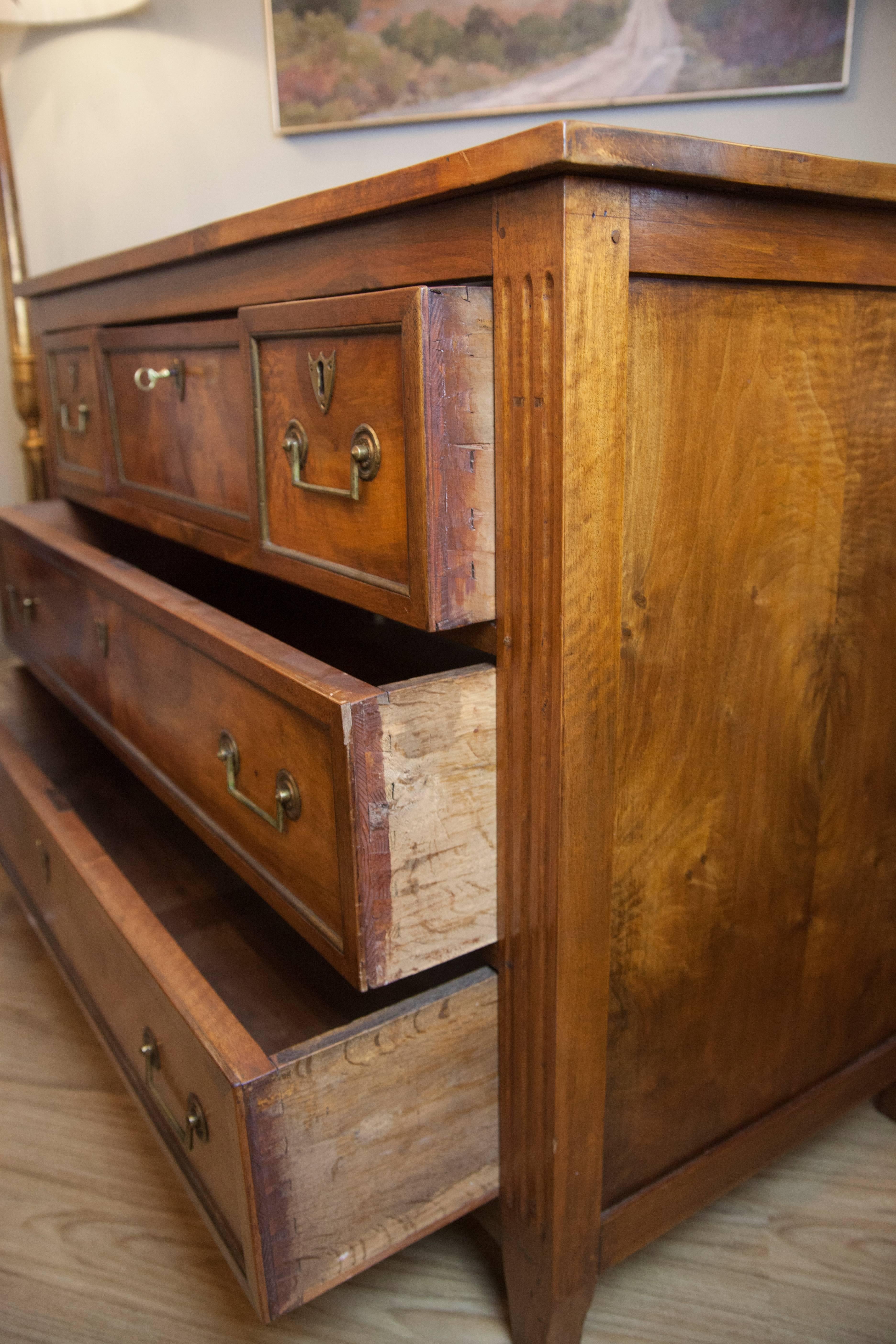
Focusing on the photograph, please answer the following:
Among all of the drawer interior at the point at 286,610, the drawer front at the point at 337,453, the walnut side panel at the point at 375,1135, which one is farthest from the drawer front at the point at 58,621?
the walnut side panel at the point at 375,1135

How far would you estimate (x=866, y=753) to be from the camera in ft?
2.83

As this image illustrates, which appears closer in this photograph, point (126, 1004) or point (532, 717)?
point (532, 717)

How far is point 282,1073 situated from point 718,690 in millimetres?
391

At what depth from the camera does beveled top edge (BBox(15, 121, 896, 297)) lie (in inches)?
20.6

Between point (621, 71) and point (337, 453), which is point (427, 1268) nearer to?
point (337, 453)

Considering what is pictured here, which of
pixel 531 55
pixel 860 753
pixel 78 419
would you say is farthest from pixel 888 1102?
pixel 531 55

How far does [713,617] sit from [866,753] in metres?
0.25

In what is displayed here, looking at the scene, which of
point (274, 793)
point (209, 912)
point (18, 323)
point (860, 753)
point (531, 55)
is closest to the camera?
point (274, 793)

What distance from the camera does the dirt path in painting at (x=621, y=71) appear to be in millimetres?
1360

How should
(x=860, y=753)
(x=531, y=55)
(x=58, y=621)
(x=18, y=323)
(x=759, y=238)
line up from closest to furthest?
(x=759, y=238), (x=860, y=753), (x=58, y=621), (x=531, y=55), (x=18, y=323)

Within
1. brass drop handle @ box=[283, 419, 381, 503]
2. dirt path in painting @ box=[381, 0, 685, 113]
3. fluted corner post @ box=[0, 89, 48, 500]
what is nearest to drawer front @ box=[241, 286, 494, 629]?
brass drop handle @ box=[283, 419, 381, 503]

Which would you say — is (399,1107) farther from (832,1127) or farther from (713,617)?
(832,1127)

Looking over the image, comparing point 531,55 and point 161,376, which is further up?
point 531,55

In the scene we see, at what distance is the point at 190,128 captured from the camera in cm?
189
